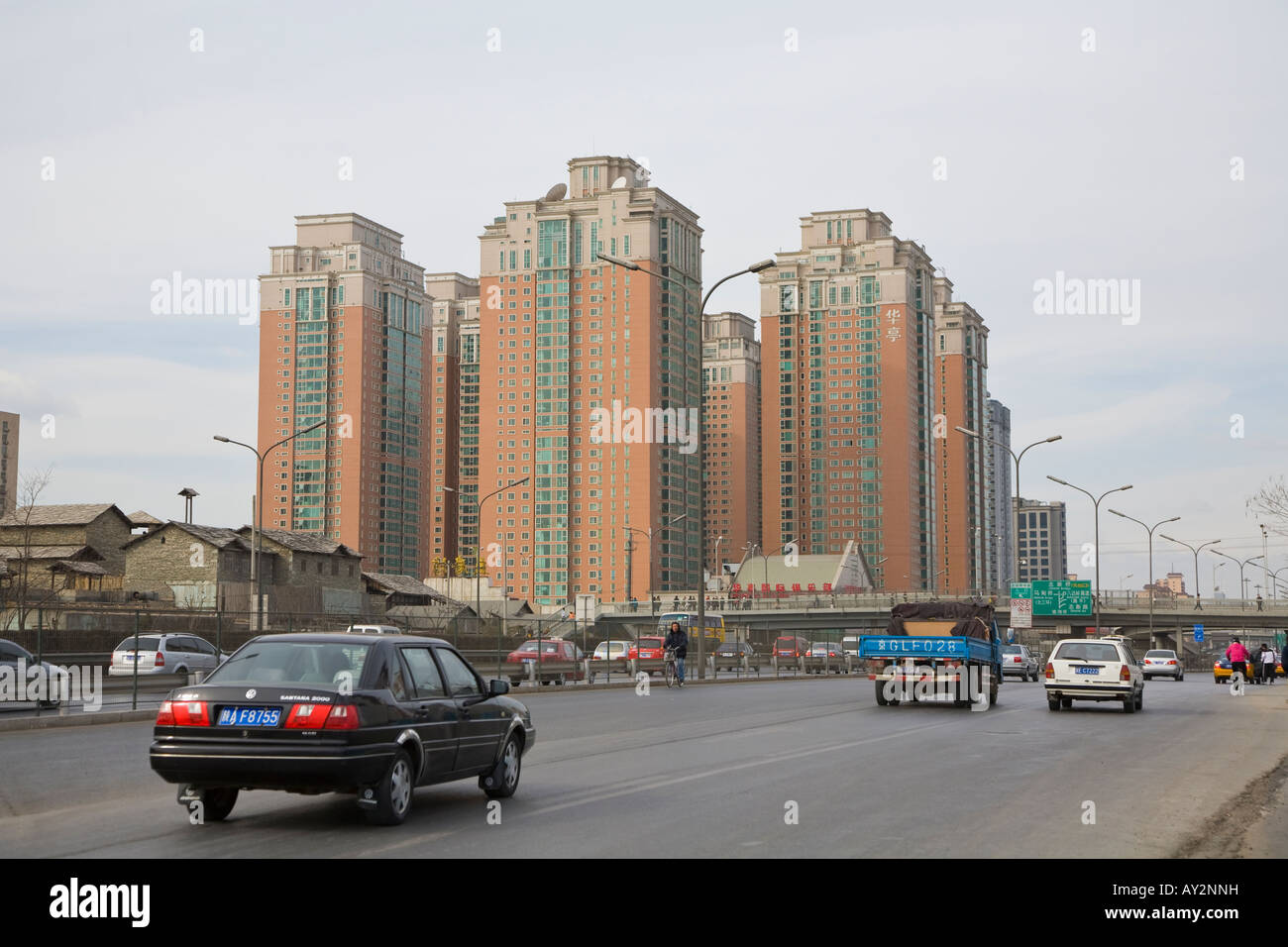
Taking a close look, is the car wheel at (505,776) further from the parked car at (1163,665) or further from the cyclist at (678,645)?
the parked car at (1163,665)

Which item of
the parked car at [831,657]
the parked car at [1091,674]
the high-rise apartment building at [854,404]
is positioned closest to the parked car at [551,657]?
the parked car at [1091,674]

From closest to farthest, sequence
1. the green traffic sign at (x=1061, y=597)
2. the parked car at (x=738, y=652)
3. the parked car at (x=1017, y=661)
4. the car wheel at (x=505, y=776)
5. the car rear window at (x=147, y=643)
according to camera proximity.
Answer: the car wheel at (x=505, y=776) → the car rear window at (x=147, y=643) → the parked car at (x=1017, y=661) → the parked car at (x=738, y=652) → the green traffic sign at (x=1061, y=597)

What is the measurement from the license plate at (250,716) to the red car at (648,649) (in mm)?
38288

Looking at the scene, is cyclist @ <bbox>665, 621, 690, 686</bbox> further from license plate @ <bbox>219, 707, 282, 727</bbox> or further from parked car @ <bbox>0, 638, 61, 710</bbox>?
license plate @ <bbox>219, 707, 282, 727</bbox>

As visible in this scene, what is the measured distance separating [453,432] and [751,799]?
179 meters

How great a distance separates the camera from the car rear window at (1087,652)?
27047 mm

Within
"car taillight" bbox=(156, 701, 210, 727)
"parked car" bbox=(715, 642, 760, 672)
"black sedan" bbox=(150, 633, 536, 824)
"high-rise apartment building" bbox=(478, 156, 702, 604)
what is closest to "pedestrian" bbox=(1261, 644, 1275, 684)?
"parked car" bbox=(715, 642, 760, 672)

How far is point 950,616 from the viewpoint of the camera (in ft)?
100

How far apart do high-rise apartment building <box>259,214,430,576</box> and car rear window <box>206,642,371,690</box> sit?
156275 millimetres

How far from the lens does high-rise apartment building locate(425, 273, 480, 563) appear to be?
184375 mm

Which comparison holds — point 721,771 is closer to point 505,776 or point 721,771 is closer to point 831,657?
point 505,776

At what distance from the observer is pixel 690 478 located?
164 metres
